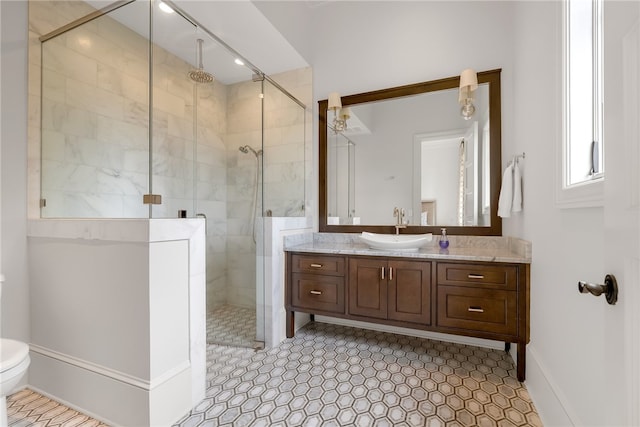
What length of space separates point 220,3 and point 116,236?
5.75 feet

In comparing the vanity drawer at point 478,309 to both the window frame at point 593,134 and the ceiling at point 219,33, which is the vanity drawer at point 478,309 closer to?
the window frame at point 593,134

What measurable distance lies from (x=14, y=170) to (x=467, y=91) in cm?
318

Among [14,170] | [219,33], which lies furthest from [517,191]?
[14,170]

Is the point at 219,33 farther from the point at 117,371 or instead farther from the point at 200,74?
the point at 117,371

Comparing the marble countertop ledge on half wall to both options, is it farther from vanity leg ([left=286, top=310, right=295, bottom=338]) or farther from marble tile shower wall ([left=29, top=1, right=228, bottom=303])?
marble tile shower wall ([left=29, top=1, right=228, bottom=303])

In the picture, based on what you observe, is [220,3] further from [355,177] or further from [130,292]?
[130,292]

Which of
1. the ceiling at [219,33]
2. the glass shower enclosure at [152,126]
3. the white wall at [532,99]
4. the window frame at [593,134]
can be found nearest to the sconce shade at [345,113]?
the white wall at [532,99]

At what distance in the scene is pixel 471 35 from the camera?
2371 millimetres

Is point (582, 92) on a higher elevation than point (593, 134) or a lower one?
higher

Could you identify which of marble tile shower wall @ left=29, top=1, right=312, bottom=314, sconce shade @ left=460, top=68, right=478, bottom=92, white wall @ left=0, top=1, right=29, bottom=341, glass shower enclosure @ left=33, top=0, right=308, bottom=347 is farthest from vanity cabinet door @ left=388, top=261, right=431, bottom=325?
white wall @ left=0, top=1, right=29, bottom=341

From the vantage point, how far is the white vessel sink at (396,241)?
224 cm

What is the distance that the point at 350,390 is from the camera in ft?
5.74

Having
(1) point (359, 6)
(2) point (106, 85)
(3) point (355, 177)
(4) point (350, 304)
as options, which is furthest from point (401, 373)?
(1) point (359, 6)

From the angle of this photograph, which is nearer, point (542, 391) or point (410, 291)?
point (542, 391)
